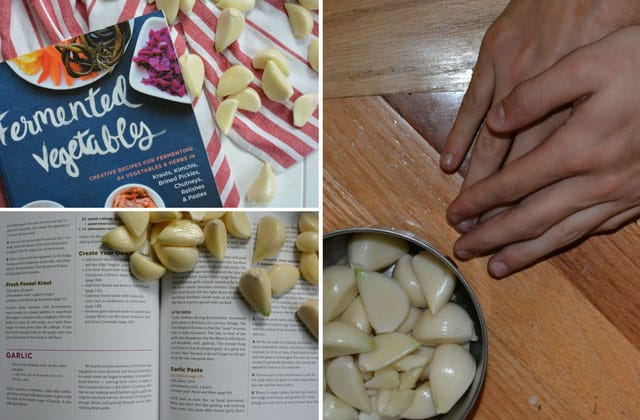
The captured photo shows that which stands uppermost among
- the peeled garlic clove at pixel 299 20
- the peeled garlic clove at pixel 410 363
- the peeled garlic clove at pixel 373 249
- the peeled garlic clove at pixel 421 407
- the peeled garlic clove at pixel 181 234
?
the peeled garlic clove at pixel 299 20

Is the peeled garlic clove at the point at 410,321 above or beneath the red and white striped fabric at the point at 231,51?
beneath

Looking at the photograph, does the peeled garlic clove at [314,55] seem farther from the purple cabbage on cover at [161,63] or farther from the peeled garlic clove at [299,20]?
the purple cabbage on cover at [161,63]

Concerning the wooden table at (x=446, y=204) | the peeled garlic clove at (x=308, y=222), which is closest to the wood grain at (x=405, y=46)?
the wooden table at (x=446, y=204)

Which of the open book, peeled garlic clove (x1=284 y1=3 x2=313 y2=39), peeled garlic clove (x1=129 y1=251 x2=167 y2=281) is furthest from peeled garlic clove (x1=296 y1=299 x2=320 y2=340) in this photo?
peeled garlic clove (x1=284 y1=3 x2=313 y2=39)

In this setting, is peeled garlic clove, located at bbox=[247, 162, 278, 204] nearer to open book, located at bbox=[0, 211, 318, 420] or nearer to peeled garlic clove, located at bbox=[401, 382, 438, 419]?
open book, located at bbox=[0, 211, 318, 420]

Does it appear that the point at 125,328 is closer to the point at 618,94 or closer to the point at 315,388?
the point at 315,388

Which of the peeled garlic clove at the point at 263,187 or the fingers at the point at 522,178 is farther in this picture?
the peeled garlic clove at the point at 263,187
